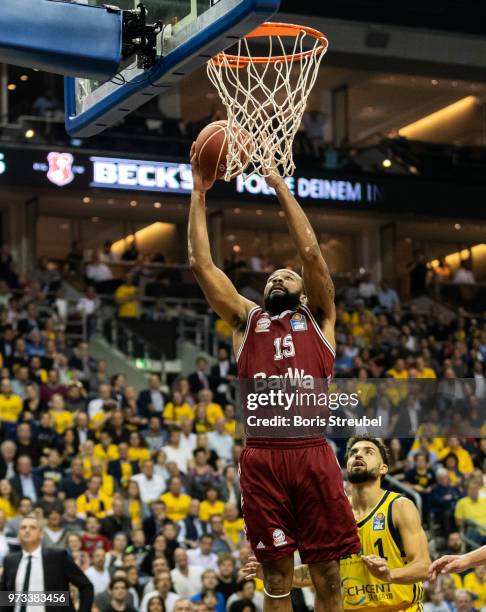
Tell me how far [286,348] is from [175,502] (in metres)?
8.06

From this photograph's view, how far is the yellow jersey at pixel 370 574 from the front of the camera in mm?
7141

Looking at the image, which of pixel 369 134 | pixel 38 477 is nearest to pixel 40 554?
pixel 38 477

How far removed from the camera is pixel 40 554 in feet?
29.3

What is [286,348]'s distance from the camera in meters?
6.33

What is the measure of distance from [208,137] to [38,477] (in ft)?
25.8

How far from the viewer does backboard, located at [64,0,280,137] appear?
5.57 m

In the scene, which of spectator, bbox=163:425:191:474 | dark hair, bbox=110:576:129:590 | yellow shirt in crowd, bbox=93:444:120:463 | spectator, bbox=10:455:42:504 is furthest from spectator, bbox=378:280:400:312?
dark hair, bbox=110:576:129:590

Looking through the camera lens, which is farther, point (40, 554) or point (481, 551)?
point (40, 554)

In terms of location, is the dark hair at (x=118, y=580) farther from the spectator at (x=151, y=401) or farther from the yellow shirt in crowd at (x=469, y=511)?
the spectator at (x=151, y=401)

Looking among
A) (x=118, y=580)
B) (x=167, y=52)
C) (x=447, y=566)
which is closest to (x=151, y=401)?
(x=118, y=580)

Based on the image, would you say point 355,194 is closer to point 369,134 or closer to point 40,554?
point 369,134

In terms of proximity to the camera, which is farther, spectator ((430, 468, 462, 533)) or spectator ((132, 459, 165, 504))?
spectator ((430, 468, 462, 533))

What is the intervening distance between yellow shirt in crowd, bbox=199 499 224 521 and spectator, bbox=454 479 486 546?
286 cm

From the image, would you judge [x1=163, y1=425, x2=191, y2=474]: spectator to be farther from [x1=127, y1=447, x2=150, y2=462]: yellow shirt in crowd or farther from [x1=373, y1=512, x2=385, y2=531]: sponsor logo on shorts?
[x1=373, y1=512, x2=385, y2=531]: sponsor logo on shorts
